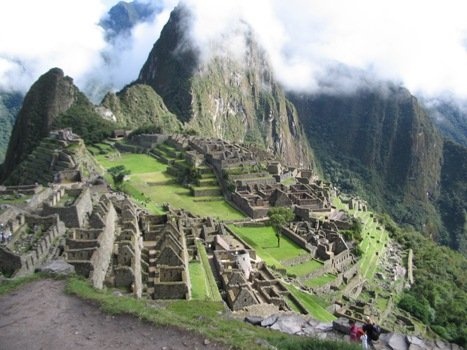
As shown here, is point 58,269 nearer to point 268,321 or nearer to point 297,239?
point 268,321

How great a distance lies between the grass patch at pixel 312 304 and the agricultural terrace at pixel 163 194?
13954 millimetres

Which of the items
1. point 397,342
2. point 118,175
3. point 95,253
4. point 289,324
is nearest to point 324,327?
point 289,324

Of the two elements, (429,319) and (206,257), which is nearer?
(206,257)

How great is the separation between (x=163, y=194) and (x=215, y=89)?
11575 centimetres

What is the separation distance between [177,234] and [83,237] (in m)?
6.16

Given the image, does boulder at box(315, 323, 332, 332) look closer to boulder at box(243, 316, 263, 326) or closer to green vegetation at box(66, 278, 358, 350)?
green vegetation at box(66, 278, 358, 350)

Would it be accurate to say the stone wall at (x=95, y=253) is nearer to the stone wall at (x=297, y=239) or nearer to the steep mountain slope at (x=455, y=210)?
the stone wall at (x=297, y=239)

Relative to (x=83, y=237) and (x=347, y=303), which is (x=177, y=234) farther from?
(x=347, y=303)

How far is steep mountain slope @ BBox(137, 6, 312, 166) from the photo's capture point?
5832 inches

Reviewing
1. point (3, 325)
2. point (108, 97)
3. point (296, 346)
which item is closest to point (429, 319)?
point (296, 346)

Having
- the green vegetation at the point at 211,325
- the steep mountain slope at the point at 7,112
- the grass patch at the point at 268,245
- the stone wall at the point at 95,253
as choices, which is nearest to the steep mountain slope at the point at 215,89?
the steep mountain slope at the point at 7,112

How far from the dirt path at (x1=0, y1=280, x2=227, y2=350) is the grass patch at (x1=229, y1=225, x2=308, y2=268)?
23.2 m

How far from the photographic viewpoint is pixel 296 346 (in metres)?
10.8

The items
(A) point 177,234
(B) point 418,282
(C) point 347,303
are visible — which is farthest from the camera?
(B) point 418,282
